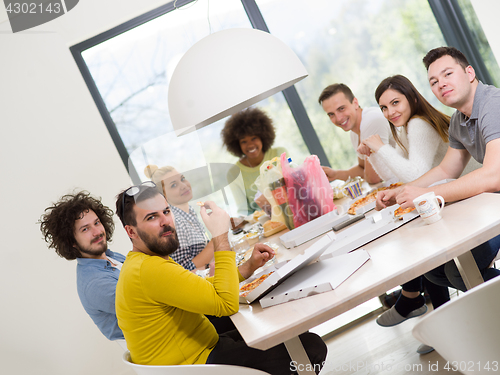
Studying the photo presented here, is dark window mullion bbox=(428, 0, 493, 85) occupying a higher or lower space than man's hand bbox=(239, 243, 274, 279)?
higher

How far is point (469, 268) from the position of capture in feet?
3.55

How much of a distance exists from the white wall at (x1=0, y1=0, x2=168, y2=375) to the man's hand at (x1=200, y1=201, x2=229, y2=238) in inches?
79.1

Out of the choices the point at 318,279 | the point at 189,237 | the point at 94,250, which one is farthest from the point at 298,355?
the point at 94,250

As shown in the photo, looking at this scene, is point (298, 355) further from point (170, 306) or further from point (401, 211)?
point (401, 211)

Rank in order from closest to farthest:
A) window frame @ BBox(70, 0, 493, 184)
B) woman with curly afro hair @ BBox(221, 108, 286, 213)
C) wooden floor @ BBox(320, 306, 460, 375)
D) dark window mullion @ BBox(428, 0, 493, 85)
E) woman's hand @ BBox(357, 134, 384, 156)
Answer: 1. wooden floor @ BBox(320, 306, 460, 375)
2. woman's hand @ BBox(357, 134, 384, 156)
3. woman with curly afro hair @ BBox(221, 108, 286, 213)
4. window frame @ BBox(70, 0, 493, 184)
5. dark window mullion @ BBox(428, 0, 493, 85)

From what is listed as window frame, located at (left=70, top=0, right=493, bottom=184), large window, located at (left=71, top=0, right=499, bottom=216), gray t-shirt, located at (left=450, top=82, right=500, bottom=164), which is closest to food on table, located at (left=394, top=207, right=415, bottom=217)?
gray t-shirt, located at (left=450, top=82, right=500, bottom=164)

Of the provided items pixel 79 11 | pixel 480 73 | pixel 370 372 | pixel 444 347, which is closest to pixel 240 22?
pixel 79 11

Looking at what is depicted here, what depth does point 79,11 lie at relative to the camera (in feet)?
10.6

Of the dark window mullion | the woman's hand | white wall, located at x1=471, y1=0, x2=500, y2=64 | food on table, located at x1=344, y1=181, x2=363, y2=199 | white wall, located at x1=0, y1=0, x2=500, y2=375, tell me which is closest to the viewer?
the woman's hand

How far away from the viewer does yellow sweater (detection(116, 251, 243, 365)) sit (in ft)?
3.71

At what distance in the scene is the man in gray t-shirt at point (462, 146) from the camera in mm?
1296

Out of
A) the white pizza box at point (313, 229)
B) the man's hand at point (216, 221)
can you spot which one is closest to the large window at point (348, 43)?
the white pizza box at point (313, 229)

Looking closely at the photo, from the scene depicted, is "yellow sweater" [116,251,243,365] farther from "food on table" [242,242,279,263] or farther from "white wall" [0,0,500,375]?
"white wall" [0,0,500,375]

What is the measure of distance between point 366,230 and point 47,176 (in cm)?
255
